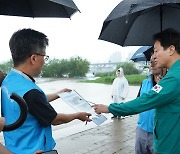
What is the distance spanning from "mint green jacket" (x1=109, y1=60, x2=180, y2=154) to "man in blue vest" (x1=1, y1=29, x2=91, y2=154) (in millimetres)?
574

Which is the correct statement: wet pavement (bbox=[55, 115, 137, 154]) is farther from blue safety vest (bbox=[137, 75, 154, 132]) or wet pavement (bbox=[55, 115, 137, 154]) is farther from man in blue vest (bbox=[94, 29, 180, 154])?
man in blue vest (bbox=[94, 29, 180, 154])

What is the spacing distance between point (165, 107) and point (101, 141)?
14.4 ft

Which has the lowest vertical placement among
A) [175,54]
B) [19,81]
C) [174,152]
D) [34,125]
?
[174,152]

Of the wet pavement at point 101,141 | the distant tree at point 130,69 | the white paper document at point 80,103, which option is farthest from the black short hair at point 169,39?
the distant tree at point 130,69

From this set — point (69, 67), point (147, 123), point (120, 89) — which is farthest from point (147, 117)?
point (69, 67)

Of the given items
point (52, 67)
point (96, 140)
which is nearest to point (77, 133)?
point (96, 140)

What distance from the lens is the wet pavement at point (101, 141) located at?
19.0 feet

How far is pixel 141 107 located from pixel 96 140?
4.45m

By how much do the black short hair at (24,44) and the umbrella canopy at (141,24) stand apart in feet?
4.31

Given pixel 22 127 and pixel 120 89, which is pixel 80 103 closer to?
pixel 22 127

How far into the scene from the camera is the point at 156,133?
7.66ft

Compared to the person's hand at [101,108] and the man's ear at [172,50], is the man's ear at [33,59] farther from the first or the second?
the man's ear at [172,50]

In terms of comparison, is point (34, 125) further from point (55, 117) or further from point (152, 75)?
point (152, 75)

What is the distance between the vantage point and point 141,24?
371cm
